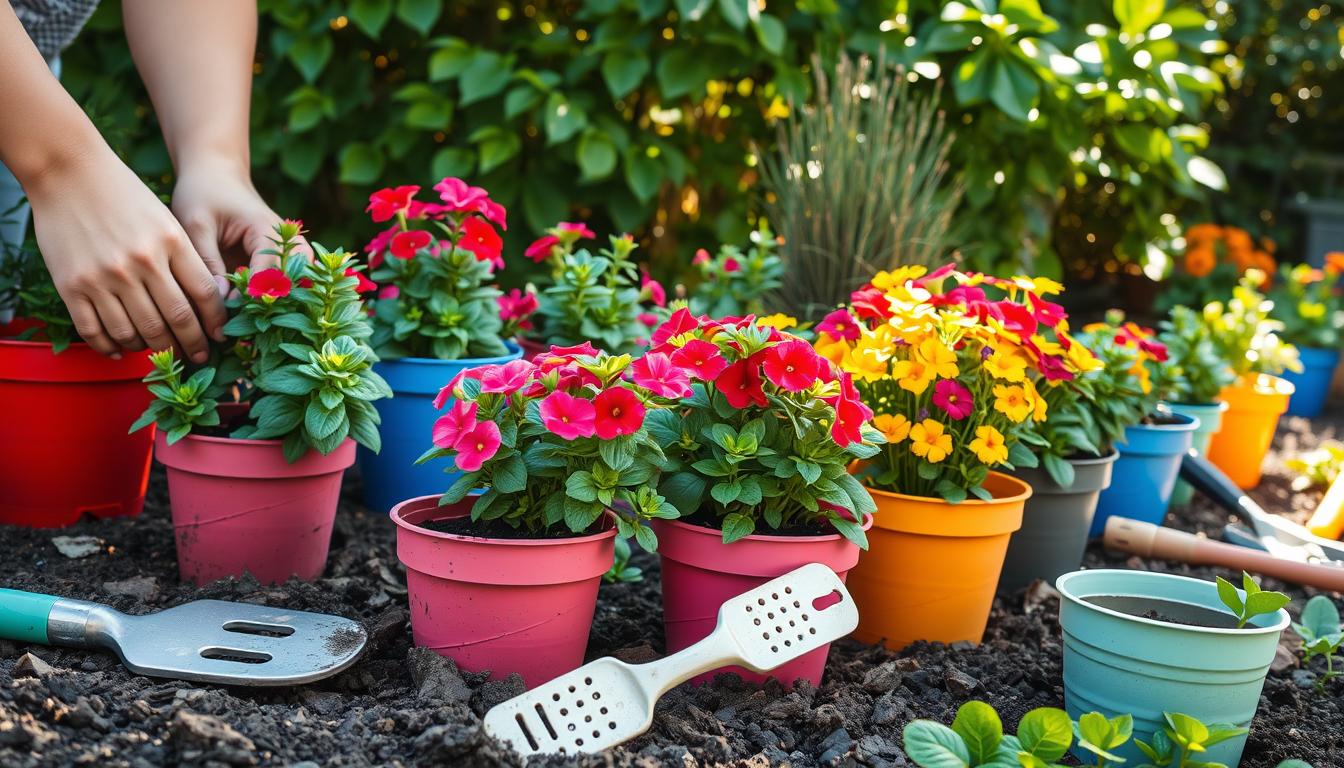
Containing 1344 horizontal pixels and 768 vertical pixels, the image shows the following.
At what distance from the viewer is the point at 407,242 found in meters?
2.00

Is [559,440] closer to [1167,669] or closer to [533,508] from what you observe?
[533,508]

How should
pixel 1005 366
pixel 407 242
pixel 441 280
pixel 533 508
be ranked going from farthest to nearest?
pixel 441 280, pixel 407 242, pixel 1005 366, pixel 533 508

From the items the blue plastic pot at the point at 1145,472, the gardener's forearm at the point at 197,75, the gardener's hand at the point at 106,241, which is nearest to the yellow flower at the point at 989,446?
the blue plastic pot at the point at 1145,472

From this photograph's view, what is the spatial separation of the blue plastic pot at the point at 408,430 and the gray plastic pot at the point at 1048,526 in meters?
1.04

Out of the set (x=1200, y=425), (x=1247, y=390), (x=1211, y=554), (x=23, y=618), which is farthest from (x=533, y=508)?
(x=1247, y=390)

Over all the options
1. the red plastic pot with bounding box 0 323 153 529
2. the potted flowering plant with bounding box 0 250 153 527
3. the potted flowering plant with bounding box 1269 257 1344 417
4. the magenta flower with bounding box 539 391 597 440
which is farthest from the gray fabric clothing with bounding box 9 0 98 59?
the potted flowering plant with bounding box 1269 257 1344 417

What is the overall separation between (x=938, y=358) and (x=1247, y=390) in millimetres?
1700

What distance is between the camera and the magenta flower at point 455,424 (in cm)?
131

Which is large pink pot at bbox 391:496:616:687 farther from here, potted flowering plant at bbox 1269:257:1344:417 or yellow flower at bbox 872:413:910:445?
potted flowering plant at bbox 1269:257:1344:417

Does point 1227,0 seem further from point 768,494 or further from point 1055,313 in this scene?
point 768,494

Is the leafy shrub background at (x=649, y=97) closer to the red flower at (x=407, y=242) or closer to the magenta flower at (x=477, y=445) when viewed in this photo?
the red flower at (x=407, y=242)

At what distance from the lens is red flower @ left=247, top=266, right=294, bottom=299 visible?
5.28 ft

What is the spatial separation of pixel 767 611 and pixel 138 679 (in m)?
0.78

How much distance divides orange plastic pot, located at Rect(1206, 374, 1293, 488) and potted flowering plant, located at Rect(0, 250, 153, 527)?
267 cm
